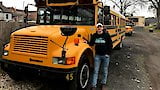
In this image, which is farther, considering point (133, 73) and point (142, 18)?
point (142, 18)

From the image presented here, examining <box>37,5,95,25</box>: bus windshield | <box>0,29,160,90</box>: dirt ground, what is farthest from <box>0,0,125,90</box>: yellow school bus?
<box>0,29,160,90</box>: dirt ground

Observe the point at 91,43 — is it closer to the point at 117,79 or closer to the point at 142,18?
the point at 117,79

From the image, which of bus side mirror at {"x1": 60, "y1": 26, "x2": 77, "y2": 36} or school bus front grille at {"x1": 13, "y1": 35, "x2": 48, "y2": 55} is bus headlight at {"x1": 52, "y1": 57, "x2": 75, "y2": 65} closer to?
school bus front grille at {"x1": 13, "y1": 35, "x2": 48, "y2": 55}

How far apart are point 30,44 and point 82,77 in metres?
1.59

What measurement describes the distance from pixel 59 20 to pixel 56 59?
7.29ft

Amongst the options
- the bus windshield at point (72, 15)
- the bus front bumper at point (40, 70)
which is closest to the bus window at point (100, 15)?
the bus windshield at point (72, 15)

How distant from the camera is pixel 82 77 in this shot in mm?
6305

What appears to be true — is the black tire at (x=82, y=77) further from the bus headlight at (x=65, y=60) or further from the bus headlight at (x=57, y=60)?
the bus headlight at (x=57, y=60)

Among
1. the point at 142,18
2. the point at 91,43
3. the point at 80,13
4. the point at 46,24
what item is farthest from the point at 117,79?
the point at 142,18

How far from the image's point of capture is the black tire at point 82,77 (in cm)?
582

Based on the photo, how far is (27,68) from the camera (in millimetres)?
5910

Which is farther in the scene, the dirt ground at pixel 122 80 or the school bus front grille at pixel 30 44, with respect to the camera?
the dirt ground at pixel 122 80

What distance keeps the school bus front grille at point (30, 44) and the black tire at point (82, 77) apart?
96cm

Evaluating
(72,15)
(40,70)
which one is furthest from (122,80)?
(40,70)
